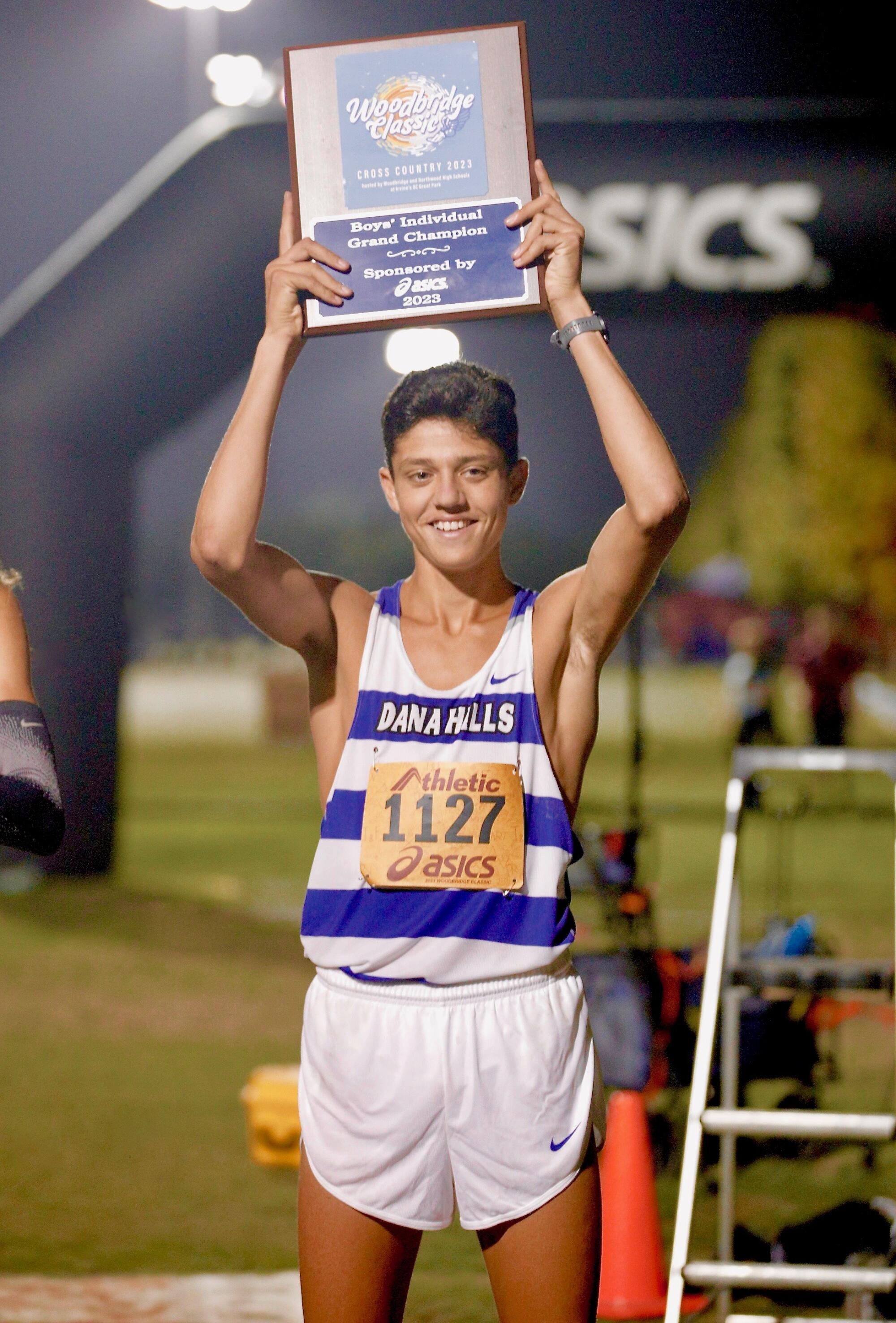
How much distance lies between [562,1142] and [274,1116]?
2725 millimetres

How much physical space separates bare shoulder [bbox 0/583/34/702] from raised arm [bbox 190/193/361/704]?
0.26 meters

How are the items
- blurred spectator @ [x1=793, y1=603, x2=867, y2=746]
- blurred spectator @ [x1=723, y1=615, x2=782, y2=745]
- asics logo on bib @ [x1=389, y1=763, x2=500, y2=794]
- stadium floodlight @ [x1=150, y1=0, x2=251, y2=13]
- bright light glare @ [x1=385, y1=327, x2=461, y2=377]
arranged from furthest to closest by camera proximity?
blurred spectator @ [x1=793, y1=603, x2=867, y2=746] → blurred spectator @ [x1=723, y1=615, x2=782, y2=745] → stadium floodlight @ [x1=150, y1=0, x2=251, y2=13] → bright light glare @ [x1=385, y1=327, x2=461, y2=377] → asics logo on bib @ [x1=389, y1=763, x2=500, y2=794]

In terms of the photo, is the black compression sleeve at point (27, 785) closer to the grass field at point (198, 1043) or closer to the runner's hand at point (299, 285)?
the runner's hand at point (299, 285)

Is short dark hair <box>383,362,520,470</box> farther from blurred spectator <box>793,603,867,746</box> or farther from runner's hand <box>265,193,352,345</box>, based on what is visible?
blurred spectator <box>793,603,867,746</box>

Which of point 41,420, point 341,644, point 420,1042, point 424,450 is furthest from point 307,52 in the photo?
point 41,420

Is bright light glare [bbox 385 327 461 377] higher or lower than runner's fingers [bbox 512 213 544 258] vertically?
higher

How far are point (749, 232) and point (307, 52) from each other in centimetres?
440

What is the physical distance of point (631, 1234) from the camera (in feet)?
Answer: 11.9

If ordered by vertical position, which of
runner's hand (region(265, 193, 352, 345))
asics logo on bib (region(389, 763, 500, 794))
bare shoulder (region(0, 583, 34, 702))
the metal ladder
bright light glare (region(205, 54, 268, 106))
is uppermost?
bright light glare (region(205, 54, 268, 106))

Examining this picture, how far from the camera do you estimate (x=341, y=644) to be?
2244 millimetres

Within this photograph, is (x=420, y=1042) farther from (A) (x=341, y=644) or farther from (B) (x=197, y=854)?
(B) (x=197, y=854)

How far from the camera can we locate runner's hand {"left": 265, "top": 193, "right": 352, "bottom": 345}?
2131 mm

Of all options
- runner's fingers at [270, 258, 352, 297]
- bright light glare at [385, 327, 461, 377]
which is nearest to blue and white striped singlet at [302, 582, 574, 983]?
runner's fingers at [270, 258, 352, 297]

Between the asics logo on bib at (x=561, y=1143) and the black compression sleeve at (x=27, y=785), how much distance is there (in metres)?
0.78
